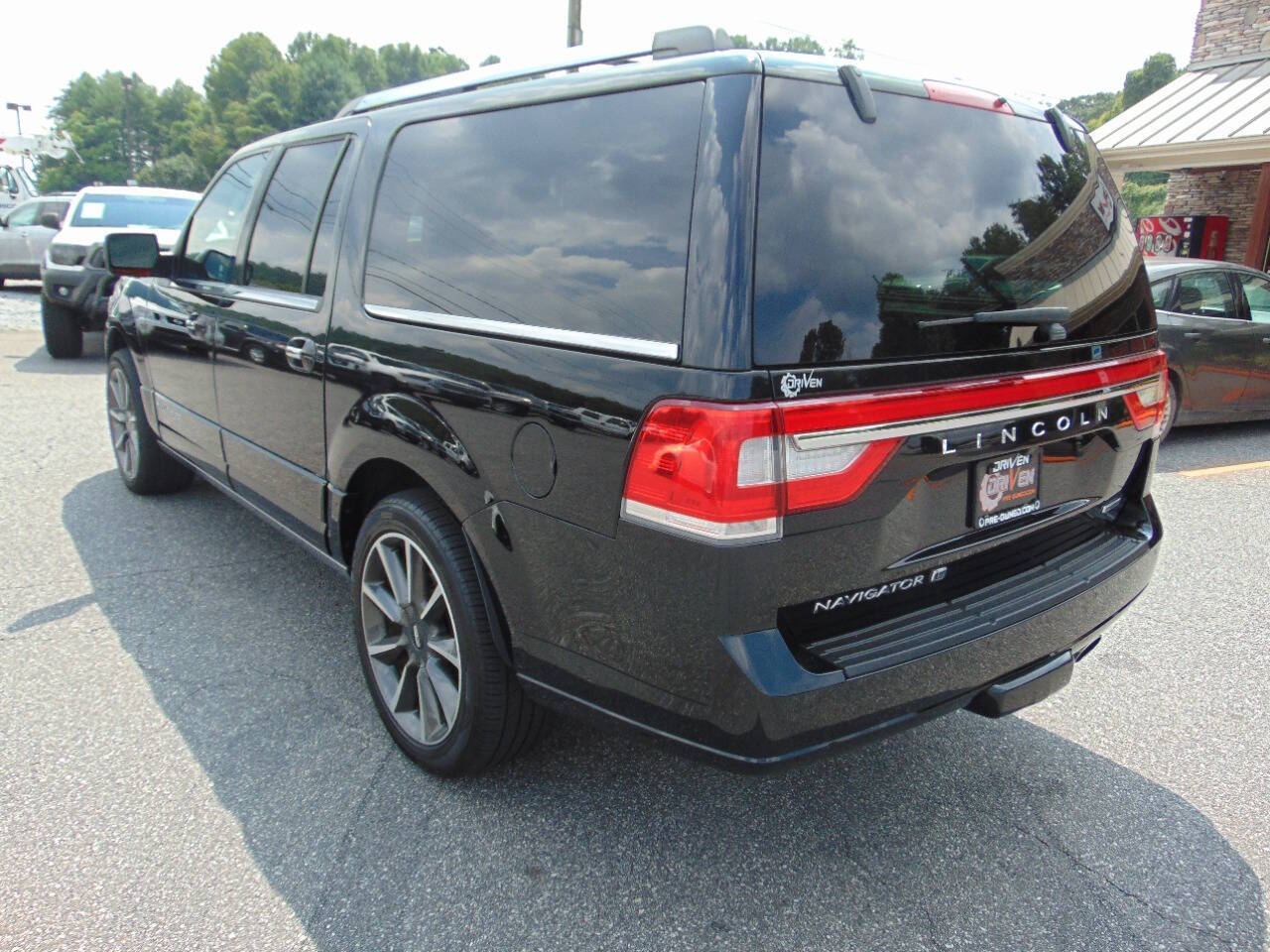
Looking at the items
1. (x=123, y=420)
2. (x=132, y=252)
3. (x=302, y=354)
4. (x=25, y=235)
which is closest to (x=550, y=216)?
(x=302, y=354)

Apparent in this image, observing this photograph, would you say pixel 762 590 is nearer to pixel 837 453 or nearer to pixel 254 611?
pixel 837 453

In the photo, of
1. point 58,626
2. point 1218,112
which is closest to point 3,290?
point 58,626

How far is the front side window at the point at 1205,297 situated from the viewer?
23.9 ft

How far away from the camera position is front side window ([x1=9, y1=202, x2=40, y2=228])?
A: 15.1 meters

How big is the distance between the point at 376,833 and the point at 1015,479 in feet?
6.27

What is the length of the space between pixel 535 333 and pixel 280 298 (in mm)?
1549

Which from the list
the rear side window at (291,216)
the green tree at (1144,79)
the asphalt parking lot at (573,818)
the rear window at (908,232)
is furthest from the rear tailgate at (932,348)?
the green tree at (1144,79)

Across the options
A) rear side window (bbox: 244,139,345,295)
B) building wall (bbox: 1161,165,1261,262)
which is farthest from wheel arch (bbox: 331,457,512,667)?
building wall (bbox: 1161,165,1261,262)

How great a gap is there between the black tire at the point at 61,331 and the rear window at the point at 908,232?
10.9 meters

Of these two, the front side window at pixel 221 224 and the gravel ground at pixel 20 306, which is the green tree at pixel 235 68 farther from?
the front side window at pixel 221 224

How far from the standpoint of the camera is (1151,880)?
2.34 metres

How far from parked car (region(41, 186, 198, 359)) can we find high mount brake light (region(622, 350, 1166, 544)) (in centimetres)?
935

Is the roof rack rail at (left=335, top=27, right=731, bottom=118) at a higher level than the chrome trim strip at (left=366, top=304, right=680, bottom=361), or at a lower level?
higher

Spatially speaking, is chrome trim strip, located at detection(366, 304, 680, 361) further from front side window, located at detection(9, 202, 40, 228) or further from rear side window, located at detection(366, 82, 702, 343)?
front side window, located at detection(9, 202, 40, 228)
